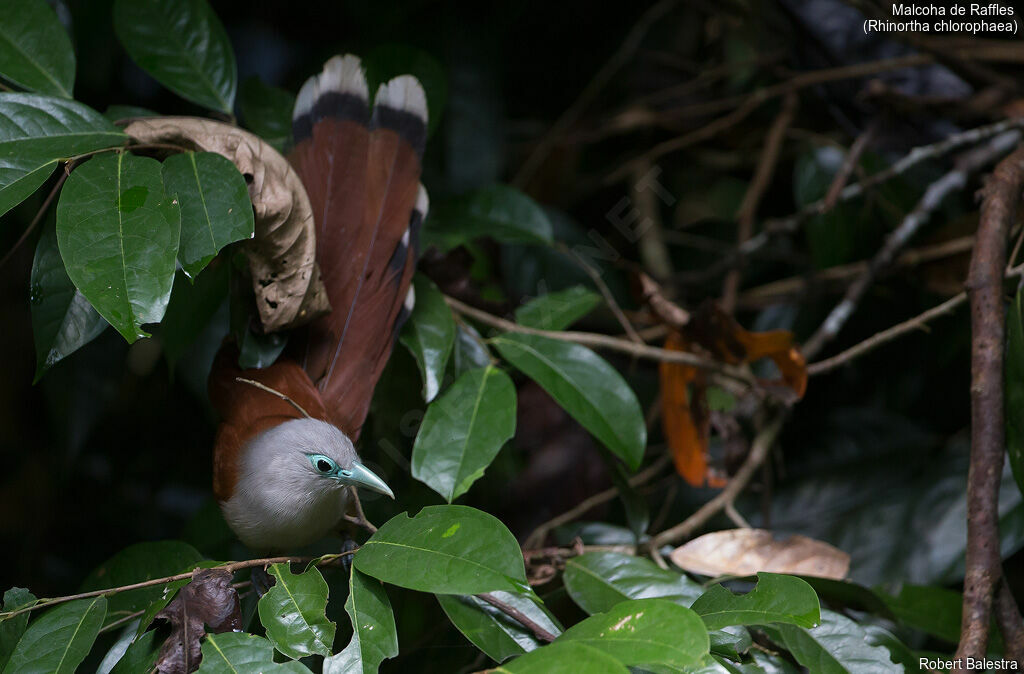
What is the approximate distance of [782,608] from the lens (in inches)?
38.3

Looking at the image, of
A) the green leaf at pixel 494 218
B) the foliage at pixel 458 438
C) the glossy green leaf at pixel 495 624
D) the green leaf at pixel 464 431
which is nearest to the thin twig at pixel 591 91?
the foliage at pixel 458 438

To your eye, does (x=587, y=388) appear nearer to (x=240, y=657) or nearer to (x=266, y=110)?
(x=240, y=657)

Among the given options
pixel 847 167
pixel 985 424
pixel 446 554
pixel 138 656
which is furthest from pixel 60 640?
pixel 847 167

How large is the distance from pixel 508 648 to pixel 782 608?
34 centimetres

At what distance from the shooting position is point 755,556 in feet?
4.83

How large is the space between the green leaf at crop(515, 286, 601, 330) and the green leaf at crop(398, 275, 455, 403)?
7.9 inches

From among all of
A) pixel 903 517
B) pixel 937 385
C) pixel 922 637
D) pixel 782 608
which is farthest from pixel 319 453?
pixel 937 385

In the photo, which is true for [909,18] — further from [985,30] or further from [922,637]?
[922,637]

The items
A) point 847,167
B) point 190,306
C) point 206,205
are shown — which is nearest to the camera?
point 206,205

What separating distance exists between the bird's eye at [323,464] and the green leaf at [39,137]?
1.68 ft

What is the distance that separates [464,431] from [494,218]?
0.77 meters

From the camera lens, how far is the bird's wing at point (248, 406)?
4.14 ft

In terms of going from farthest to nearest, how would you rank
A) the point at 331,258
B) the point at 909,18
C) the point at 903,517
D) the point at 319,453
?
1. the point at 909,18
2. the point at 903,517
3. the point at 331,258
4. the point at 319,453

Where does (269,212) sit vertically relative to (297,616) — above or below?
above
